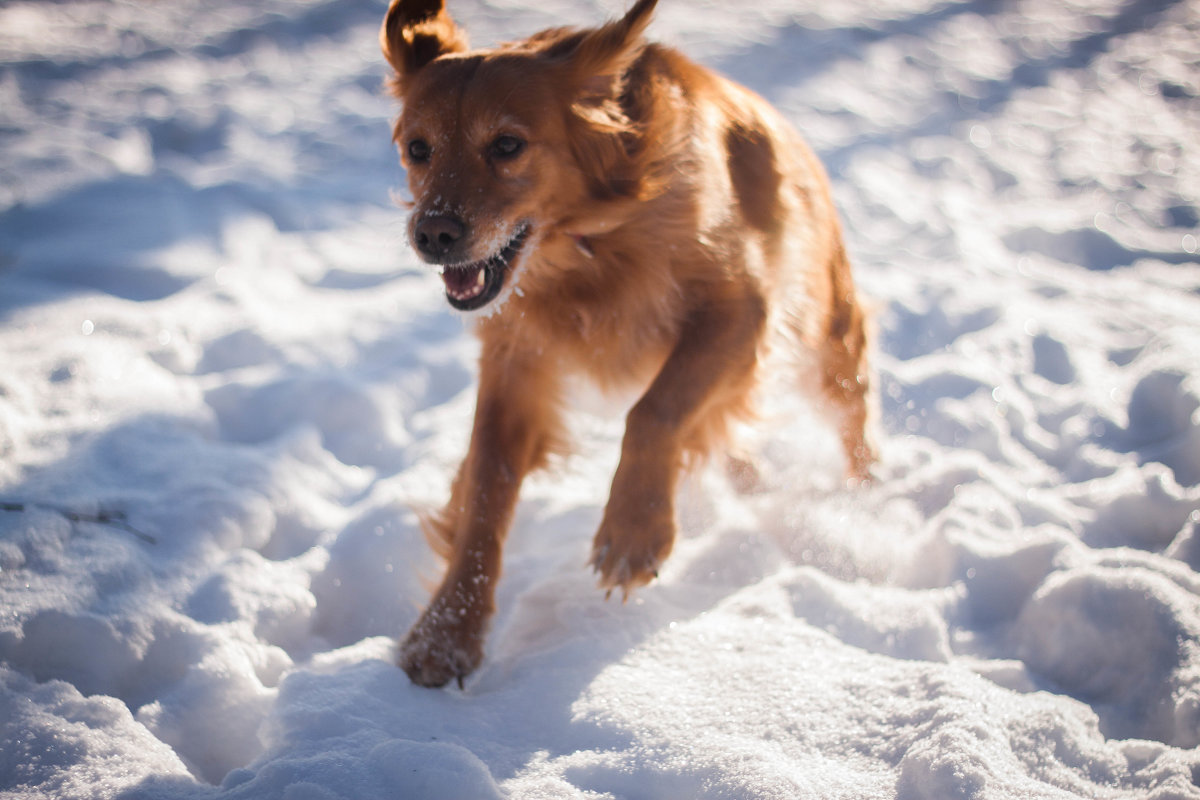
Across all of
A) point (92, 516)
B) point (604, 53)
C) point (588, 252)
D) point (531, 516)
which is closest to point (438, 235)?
point (588, 252)

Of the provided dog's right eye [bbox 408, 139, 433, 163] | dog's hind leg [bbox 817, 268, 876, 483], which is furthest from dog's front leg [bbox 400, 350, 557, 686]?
dog's hind leg [bbox 817, 268, 876, 483]

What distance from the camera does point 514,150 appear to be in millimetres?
1791

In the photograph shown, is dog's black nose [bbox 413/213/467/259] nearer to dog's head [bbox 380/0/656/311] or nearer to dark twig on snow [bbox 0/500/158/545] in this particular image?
dog's head [bbox 380/0/656/311]

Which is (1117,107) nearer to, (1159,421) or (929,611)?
(1159,421)

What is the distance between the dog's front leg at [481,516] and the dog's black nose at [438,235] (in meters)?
0.51

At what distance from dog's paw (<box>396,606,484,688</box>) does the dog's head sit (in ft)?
2.41

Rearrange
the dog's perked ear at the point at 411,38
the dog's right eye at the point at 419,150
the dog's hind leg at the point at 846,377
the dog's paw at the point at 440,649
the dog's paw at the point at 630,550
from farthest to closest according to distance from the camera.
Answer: the dog's hind leg at the point at 846,377 → the dog's perked ear at the point at 411,38 → the dog's right eye at the point at 419,150 → the dog's paw at the point at 630,550 → the dog's paw at the point at 440,649

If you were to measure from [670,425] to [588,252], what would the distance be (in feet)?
1.62

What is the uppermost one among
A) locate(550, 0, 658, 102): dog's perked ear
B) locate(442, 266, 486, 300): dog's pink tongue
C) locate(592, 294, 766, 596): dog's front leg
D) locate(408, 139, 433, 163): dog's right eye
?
locate(550, 0, 658, 102): dog's perked ear

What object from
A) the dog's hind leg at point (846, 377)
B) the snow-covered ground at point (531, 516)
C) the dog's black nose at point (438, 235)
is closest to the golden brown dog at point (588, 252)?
the dog's black nose at point (438, 235)

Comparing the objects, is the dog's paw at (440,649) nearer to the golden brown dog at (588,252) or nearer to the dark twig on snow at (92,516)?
the golden brown dog at (588,252)

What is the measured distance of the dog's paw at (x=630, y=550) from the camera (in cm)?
177

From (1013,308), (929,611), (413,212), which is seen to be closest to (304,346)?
(413,212)

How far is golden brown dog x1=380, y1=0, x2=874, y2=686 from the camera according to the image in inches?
70.1
